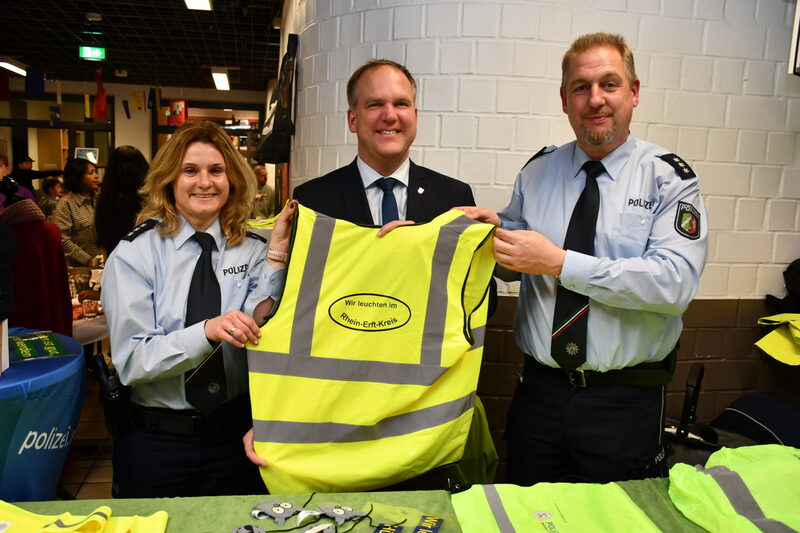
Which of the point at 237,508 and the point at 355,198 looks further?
the point at 355,198

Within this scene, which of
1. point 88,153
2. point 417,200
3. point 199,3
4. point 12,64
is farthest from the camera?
point 88,153

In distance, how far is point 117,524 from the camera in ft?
3.96

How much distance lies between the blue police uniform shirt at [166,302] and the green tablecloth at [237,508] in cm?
45

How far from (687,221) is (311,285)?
1.15m

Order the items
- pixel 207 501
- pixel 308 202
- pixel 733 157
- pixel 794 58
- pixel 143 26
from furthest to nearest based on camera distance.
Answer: pixel 143 26
pixel 733 157
pixel 794 58
pixel 308 202
pixel 207 501

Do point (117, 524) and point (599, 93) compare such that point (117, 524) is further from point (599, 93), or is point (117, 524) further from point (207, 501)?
point (599, 93)

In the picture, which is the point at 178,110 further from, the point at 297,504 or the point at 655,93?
the point at 297,504

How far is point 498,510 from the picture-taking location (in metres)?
1.29

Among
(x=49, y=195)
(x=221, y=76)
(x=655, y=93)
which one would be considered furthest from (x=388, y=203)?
(x=221, y=76)

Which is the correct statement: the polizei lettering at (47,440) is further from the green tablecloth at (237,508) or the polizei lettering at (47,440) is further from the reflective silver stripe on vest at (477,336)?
the reflective silver stripe on vest at (477,336)

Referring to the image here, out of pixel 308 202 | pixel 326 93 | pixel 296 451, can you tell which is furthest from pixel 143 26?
pixel 296 451

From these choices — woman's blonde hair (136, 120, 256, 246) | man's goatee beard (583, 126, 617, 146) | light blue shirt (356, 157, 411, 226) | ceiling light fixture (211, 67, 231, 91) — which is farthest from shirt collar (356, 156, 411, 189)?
ceiling light fixture (211, 67, 231, 91)

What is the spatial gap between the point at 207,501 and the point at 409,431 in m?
0.51

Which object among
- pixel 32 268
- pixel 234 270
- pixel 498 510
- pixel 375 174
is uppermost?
pixel 375 174
